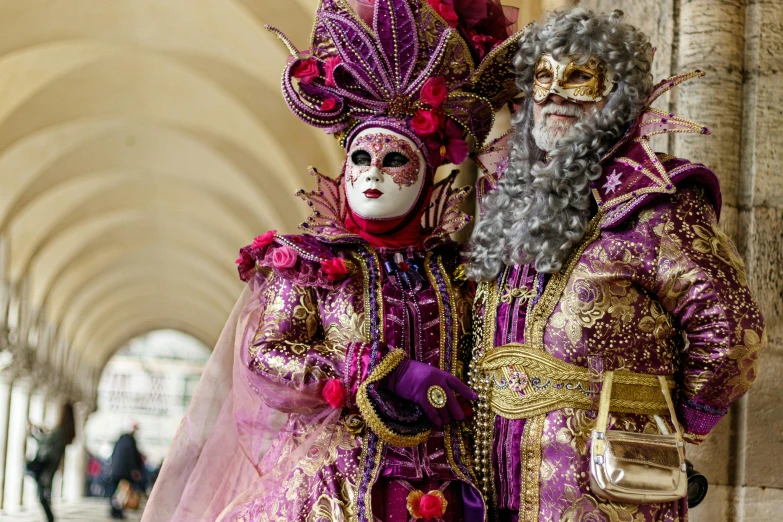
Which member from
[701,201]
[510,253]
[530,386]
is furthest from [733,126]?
[530,386]

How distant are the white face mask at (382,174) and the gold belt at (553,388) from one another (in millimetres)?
644

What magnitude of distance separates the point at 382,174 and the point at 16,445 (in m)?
20.8

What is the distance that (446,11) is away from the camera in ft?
11.9

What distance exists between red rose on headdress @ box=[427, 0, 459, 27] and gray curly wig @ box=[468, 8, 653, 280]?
1.35 ft

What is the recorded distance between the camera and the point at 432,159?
362 centimetres

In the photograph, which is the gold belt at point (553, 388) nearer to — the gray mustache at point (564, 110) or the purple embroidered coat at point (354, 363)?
the purple embroidered coat at point (354, 363)

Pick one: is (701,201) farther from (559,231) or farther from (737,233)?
(737,233)

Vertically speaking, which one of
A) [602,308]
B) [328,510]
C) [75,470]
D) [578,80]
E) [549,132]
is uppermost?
[75,470]

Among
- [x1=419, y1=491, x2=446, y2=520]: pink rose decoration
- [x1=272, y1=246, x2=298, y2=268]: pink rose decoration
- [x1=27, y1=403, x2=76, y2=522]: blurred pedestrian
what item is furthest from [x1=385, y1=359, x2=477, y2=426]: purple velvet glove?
[x1=27, y1=403, x2=76, y2=522]: blurred pedestrian

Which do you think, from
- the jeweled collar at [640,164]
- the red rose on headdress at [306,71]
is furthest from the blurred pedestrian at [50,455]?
the jeweled collar at [640,164]

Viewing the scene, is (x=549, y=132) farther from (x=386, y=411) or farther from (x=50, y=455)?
(x=50, y=455)

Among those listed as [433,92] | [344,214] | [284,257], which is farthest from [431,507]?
[433,92]

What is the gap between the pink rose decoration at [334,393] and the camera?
3.15 m

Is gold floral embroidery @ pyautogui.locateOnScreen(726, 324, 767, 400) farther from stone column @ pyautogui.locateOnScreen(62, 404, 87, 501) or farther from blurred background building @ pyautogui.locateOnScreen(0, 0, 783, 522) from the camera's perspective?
stone column @ pyautogui.locateOnScreen(62, 404, 87, 501)
